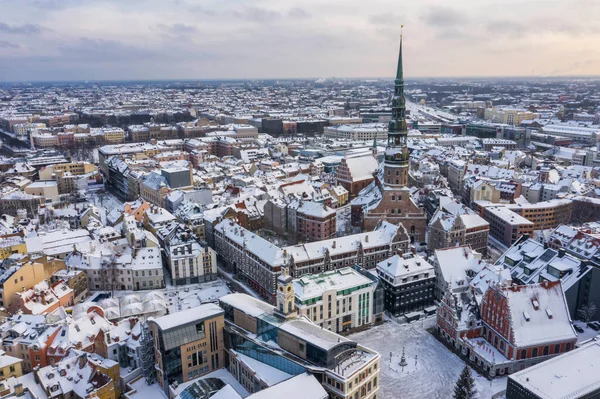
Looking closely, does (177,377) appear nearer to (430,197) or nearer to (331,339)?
(331,339)

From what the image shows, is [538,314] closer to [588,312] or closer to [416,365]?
[588,312]

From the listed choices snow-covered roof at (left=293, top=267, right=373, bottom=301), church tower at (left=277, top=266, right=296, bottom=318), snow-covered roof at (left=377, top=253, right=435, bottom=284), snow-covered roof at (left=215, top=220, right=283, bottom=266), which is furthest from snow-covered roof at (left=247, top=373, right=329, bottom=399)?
snow-covered roof at (left=215, top=220, right=283, bottom=266)

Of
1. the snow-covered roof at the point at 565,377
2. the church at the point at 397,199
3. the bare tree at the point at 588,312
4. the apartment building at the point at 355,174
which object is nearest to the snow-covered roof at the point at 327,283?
the snow-covered roof at the point at 565,377

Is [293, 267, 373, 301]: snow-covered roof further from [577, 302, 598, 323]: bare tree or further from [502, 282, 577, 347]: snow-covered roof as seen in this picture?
[577, 302, 598, 323]: bare tree

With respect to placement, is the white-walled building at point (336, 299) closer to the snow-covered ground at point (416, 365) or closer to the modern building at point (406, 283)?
the snow-covered ground at point (416, 365)

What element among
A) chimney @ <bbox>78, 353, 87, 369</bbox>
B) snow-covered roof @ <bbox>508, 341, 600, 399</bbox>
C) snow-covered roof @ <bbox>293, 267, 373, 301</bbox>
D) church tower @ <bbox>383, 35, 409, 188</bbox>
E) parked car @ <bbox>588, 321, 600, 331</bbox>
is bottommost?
parked car @ <bbox>588, 321, 600, 331</bbox>

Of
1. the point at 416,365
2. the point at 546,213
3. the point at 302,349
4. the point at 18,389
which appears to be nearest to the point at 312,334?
the point at 302,349
